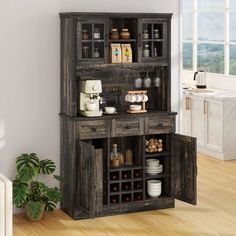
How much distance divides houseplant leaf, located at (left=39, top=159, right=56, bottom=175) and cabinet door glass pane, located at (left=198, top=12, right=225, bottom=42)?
4.26 m

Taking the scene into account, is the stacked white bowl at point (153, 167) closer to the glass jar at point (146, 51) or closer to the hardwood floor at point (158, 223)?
the hardwood floor at point (158, 223)

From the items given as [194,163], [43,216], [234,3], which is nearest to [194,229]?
[194,163]

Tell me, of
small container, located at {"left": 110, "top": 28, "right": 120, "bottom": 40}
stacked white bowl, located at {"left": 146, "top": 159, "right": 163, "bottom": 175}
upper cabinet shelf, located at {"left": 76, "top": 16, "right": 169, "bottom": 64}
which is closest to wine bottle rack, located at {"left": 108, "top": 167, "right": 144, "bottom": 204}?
stacked white bowl, located at {"left": 146, "top": 159, "right": 163, "bottom": 175}

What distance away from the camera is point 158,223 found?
6.06 metres

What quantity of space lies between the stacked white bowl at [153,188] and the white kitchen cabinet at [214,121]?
2.41 meters

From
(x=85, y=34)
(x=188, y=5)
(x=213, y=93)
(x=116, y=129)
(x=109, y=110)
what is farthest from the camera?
(x=188, y=5)

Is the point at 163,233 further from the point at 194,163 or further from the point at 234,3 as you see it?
the point at 234,3

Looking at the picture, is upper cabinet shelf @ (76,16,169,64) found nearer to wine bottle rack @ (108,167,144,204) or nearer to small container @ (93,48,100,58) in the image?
small container @ (93,48,100,58)

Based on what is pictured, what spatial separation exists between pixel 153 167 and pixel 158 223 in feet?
2.26

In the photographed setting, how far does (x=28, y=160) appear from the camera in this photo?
6164mm

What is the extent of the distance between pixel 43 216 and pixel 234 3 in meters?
4.58

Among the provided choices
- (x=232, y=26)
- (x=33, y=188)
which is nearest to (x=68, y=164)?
(x=33, y=188)

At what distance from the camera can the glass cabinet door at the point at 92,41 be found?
20.0 ft

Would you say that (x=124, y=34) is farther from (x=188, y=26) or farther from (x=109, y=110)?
(x=188, y=26)
